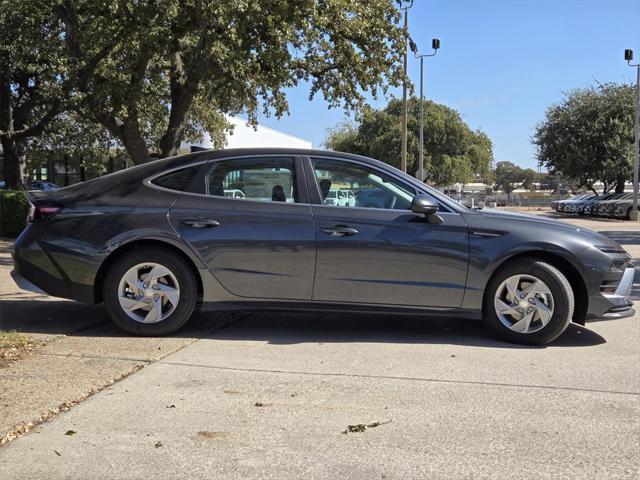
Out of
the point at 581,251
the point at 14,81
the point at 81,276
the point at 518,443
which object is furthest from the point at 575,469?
the point at 14,81

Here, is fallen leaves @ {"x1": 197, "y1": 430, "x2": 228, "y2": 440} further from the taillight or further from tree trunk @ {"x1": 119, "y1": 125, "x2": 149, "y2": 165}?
tree trunk @ {"x1": 119, "y1": 125, "x2": 149, "y2": 165}

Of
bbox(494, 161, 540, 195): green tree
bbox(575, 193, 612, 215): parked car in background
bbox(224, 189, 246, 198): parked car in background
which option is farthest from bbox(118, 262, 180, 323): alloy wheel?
bbox(494, 161, 540, 195): green tree

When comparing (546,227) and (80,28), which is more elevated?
(80,28)

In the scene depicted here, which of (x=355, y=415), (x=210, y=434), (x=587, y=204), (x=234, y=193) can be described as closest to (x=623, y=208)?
(x=587, y=204)

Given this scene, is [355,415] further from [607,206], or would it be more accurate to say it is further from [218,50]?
[607,206]

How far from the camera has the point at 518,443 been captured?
353cm

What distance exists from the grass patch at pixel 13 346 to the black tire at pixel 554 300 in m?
3.89

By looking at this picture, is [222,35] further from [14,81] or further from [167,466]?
[14,81]

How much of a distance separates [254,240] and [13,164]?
1791cm

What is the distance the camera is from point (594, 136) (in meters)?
35.8

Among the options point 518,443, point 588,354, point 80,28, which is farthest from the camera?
point 80,28

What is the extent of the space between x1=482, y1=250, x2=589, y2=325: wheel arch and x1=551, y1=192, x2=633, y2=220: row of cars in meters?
28.5

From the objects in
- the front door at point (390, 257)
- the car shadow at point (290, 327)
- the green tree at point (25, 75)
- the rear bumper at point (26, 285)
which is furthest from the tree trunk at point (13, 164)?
the front door at point (390, 257)

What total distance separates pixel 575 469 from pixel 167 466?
2.12 meters
